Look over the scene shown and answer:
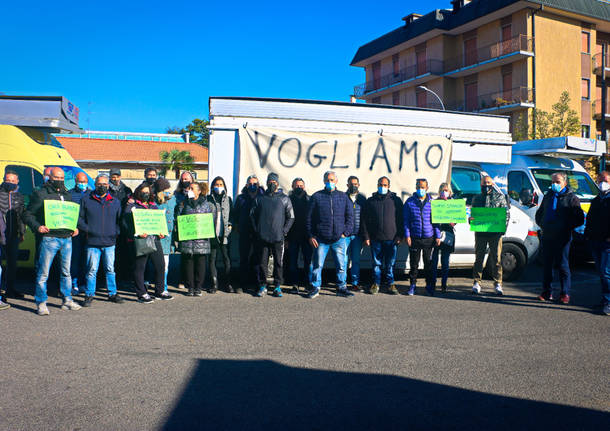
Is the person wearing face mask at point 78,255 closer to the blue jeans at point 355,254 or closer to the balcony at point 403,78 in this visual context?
the blue jeans at point 355,254

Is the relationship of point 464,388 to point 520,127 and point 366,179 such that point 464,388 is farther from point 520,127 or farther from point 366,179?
point 520,127

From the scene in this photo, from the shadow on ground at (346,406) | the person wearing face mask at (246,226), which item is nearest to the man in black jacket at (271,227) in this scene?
the person wearing face mask at (246,226)

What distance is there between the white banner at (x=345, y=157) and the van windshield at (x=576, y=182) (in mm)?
2921

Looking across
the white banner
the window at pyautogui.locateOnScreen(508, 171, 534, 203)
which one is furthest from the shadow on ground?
the window at pyautogui.locateOnScreen(508, 171, 534, 203)

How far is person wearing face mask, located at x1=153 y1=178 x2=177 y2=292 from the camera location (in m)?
7.61

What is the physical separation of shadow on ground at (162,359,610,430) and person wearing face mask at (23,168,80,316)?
3.22 metres

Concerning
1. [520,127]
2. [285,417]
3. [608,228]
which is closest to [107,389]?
[285,417]

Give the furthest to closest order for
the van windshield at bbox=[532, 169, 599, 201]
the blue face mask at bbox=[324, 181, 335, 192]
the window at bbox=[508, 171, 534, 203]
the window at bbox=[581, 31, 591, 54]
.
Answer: the window at bbox=[581, 31, 591, 54] < the van windshield at bbox=[532, 169, 599, 201] < the window at bbox=[508, 171, 534, 203] < the blue face mask at bbox=[324, 181, 335, 192]

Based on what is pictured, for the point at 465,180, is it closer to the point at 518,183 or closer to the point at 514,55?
the point at 518,183

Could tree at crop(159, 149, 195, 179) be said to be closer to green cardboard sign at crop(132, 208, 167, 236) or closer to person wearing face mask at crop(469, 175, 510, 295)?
green cardboard sign at crop(132, 208, 167, 236)

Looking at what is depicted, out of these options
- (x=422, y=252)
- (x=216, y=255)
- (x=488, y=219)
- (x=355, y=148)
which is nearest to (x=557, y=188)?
(x=488, y=219)

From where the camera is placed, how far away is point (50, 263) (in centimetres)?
663

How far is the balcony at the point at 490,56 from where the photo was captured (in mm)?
35438

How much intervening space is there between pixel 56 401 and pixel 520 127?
105 ft
